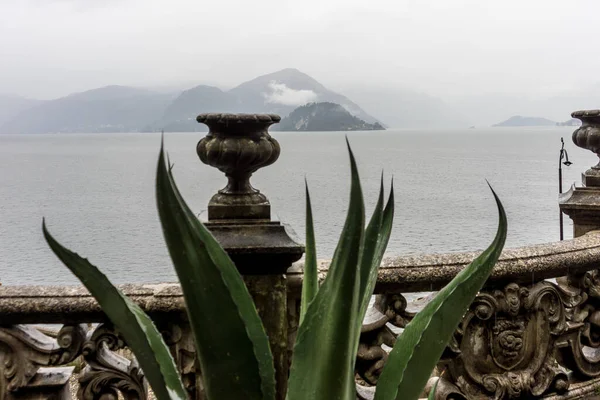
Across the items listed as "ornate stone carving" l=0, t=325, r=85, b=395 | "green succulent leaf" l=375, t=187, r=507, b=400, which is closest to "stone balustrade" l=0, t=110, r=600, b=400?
"ornate stone carving" l=0, t=325, r=85, b=395

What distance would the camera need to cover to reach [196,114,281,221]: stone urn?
8.43ft

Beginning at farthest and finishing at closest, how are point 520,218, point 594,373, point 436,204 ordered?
1. point 436,204
2. point 520,218
3. point 594,373

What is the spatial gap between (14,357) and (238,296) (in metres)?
1.71

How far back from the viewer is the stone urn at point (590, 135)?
4121 mm

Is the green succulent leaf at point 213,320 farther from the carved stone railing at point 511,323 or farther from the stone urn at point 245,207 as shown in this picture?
the carved stone railing at point 511,323

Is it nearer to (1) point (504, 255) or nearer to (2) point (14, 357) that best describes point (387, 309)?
(1) point (504, 255)

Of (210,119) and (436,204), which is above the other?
(210,119)

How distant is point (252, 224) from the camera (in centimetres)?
265

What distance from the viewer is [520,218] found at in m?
33.9

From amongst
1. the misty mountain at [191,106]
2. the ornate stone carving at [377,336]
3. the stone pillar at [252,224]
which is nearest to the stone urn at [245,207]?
the stone pillar at [252,224]

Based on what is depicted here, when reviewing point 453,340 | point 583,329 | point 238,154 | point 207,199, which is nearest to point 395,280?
point 453,340

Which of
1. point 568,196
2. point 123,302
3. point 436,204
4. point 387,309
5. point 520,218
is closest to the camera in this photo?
point 123,302

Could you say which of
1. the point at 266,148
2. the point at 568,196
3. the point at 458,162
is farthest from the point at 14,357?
the point at 458,162

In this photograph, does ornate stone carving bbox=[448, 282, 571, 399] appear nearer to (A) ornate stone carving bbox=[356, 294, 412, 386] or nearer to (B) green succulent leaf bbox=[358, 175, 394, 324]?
(A) ornate stone carving bbox=[356, 294, 412, 386]
